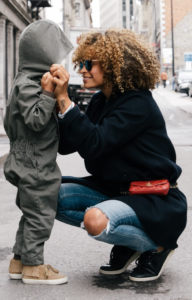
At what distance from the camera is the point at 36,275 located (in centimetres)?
321

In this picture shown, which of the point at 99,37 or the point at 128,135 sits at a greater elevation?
the point at 99,37

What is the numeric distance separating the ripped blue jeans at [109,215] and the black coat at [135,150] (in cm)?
5

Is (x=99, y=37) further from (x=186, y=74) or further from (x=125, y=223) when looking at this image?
(x=186, y=74)

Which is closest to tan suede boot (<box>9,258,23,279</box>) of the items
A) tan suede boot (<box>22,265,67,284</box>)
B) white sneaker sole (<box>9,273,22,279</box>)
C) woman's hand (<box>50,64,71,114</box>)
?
white sneaker sole (<box>9,273,22,279</box>)

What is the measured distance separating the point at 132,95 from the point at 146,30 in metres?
95.5

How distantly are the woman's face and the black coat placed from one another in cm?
15

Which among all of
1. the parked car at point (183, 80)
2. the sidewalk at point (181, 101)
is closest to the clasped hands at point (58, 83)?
the sidewalk at point (181, 101)

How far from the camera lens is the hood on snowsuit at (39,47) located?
314 cm

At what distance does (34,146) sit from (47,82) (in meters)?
0.38

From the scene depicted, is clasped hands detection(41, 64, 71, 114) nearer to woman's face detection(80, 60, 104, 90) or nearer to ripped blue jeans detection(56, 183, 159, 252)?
woman's face detection(80, 60, 104, 90)

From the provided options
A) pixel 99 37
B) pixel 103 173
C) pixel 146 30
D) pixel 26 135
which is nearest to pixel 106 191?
pixel 103 173

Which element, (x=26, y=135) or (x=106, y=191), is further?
(x=106, y=191)

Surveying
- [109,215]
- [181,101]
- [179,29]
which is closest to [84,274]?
[109,215]

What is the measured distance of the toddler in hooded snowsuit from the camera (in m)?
3.08
